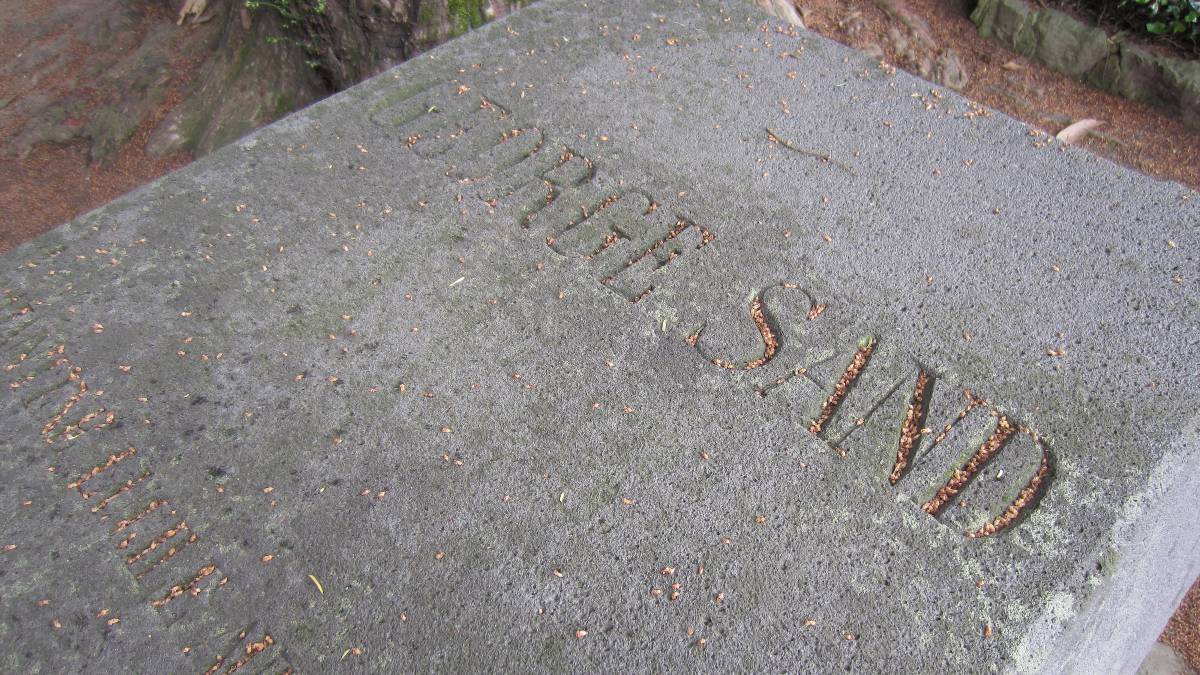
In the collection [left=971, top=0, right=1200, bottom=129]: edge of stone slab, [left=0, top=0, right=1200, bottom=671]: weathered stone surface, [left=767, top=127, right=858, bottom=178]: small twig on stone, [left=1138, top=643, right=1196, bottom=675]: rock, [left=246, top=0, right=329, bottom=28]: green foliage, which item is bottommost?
[left=1138, top=643, right=1196, bottom=675]: rock

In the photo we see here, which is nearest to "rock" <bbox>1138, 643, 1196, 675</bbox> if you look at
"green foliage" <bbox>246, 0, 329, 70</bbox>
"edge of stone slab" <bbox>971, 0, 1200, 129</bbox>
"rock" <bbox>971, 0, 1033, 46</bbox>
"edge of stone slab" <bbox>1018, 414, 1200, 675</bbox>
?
"edge of stone slab" <bbox>1018, 414, 1200, 675</bbox>

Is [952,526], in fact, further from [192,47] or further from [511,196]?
[192,47]

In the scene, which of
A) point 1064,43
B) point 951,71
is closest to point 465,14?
point 951,71

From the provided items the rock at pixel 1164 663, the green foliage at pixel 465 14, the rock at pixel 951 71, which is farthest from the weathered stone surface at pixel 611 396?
the rock at pixel 951 71

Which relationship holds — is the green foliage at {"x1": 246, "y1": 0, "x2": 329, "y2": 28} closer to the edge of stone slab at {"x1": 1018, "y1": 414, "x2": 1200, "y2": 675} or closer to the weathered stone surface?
the weathered stone surface

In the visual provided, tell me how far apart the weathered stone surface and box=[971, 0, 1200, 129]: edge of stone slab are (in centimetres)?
224

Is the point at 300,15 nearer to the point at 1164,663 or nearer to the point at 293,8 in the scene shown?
the point at 293,8

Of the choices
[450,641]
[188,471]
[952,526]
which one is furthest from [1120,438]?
[188,471]

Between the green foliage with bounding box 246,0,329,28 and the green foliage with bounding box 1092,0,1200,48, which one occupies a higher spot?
the green foliage with bounding box 246,0,329,28

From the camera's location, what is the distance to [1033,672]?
151cm

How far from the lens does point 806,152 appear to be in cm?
258

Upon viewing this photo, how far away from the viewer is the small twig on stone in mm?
2516

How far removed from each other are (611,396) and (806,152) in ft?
3.65

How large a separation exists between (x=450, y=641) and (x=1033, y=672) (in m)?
1.07
